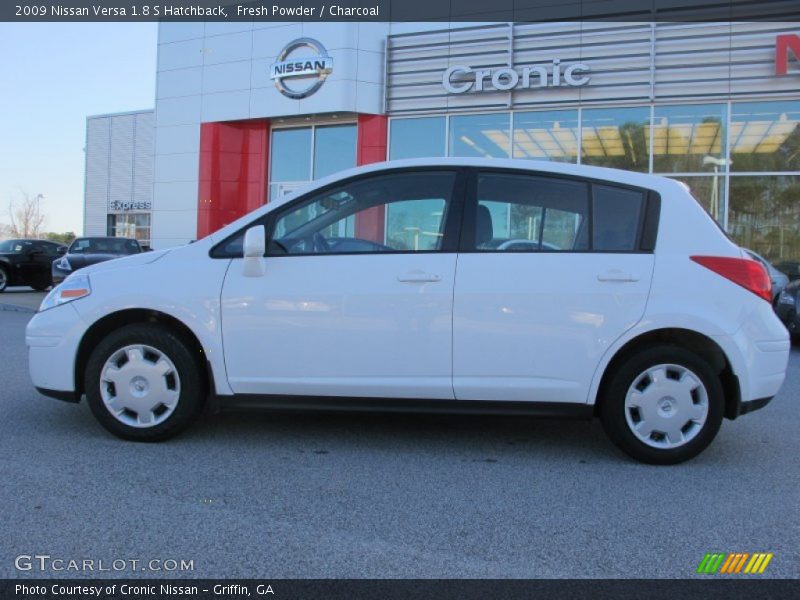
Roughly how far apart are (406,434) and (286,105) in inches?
535

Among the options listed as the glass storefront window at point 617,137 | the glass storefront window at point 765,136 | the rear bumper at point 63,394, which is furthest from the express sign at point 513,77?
the rear bumper at point 63,394

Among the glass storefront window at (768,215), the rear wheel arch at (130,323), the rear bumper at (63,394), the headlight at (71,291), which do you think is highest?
the glass storefront window at (768,215)

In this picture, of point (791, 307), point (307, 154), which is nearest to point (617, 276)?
point (791, 307)

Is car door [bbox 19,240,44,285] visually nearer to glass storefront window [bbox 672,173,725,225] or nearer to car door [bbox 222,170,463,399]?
glass storefront window [bbox 672,173,725,225]

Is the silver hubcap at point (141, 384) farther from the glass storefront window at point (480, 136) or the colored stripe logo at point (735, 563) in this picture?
the glass storefront window at point (480, 136)

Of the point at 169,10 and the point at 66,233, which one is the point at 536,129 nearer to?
the point at 169,10

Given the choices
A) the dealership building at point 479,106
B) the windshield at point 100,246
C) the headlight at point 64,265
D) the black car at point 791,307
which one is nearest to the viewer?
the black car at point 791,307

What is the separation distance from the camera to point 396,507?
10.6ft

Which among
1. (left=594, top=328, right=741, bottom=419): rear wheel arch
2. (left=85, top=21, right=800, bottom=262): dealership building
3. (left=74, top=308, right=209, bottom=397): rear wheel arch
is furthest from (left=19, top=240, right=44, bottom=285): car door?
(left=594, top=328, right=741, bottom=419): rear wheel arch

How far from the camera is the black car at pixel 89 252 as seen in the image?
13.3 metres

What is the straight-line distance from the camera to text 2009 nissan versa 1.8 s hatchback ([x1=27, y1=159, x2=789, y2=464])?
382cm

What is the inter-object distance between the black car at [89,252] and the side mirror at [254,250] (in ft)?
35.0

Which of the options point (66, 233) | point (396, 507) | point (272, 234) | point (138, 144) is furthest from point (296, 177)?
point (66, 233)

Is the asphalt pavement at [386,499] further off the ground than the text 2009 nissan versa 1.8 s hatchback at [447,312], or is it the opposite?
the text 2009 nissan versa 1.8 s hatchback at [447,312]
